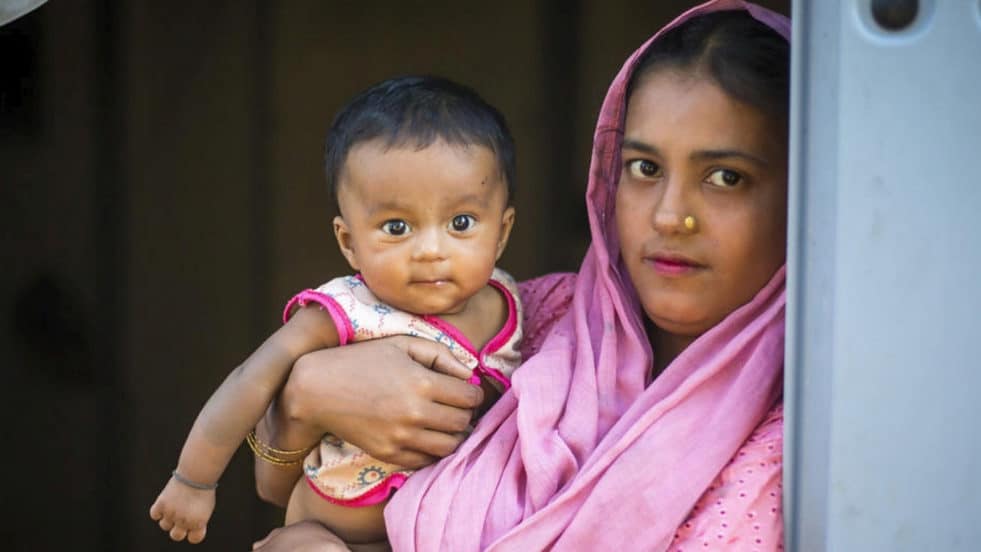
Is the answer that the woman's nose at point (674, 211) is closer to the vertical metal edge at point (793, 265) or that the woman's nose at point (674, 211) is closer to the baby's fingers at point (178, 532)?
the vertical metal edge at point (793, 265)

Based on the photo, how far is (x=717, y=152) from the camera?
1706mm

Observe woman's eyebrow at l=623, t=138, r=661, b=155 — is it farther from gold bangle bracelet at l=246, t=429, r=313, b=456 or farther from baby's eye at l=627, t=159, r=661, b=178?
gold bangle bracelet at l=246, t=429, r=313, b=456

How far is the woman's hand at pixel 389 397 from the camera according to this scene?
1.86m

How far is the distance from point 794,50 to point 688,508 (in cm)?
61

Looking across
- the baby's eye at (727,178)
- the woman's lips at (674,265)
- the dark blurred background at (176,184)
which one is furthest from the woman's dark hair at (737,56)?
the dark blurred background at (176,184)

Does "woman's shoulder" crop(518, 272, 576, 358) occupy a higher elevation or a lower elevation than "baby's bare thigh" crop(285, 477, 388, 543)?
higher

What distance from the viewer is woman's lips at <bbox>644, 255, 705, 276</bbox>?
1.75 meters

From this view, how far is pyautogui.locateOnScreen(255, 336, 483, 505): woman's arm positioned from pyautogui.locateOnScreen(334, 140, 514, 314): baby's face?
0.10 metres

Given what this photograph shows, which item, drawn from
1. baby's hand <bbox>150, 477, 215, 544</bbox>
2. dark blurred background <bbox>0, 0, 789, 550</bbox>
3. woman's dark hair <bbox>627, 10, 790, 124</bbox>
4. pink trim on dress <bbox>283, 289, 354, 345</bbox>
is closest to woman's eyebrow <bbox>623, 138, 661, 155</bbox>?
woman's dark hair <bbox>627, 10, 790, 124</bbox>

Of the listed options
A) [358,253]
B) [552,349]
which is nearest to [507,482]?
[552,349]

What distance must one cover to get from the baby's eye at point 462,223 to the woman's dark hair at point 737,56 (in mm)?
354

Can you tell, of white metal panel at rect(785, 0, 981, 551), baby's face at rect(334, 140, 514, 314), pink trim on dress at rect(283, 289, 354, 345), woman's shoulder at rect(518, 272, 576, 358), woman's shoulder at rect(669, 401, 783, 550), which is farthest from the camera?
woman's shoulder at rect(518, 272, 576, 358)

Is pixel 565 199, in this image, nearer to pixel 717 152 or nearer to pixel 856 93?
pixel 717 152

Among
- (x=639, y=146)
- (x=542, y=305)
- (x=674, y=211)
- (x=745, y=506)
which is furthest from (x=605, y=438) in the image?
(x=542, y=305)
